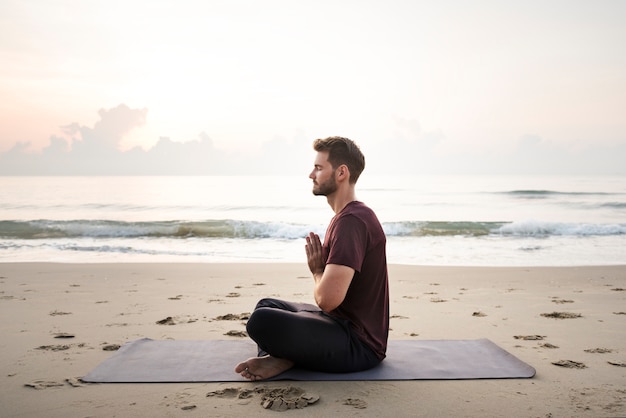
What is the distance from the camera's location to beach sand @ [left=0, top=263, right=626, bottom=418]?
3232 millimetres

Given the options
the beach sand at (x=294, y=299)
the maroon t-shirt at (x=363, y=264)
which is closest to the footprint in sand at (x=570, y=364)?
the beach sand at (x=294, y=299)

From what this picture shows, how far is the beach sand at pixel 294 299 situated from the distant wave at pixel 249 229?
Answer: 8317 mm

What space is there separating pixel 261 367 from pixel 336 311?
2.01 feet

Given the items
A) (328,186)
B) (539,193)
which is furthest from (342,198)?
(539,193)

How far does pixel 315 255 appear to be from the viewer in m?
3.52

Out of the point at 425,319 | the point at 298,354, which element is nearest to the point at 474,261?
the point at 425,319

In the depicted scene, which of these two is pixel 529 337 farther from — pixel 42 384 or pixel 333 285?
pixel 42 384

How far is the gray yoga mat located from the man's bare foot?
0.17 feet

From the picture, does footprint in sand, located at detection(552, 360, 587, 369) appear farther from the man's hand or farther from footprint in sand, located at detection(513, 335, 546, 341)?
the man's hand

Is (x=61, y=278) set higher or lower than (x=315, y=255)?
lower

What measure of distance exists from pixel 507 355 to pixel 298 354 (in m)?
1.66

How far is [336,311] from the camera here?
148 inches

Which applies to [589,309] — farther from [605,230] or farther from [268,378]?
[605,230]

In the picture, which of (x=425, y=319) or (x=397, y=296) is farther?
(x=397, y=296)
